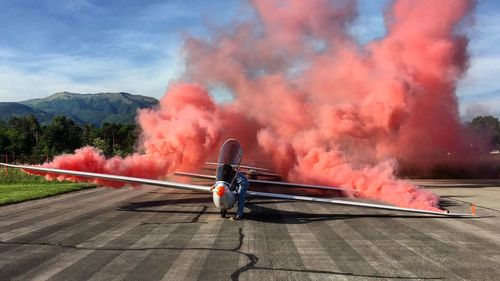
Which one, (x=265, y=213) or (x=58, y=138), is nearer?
(x=265, y=213)

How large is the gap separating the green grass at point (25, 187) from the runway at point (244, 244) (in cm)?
433

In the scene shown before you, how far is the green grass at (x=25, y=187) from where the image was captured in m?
25.6

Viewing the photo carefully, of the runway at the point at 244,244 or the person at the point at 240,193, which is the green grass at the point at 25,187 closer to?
the runway at the point at 244,244

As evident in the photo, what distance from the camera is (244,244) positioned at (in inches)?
504

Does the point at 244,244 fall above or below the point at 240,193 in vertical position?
below

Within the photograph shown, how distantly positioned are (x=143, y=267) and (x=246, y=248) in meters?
3.28

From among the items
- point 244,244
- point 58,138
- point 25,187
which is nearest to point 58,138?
point 58,138

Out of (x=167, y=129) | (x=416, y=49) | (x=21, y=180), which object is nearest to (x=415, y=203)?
(x=167, y=129)

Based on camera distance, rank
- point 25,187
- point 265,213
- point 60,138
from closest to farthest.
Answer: point 265,213 → point 25,187 → point 60,138

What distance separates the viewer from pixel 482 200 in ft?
83.7

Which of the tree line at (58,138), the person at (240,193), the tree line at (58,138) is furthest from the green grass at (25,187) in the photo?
the tree line at (58,138)

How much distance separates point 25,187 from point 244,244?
25796 millimetres

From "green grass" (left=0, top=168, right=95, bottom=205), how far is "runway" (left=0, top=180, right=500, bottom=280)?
4.33 m

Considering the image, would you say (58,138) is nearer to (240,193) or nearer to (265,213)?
(265,213)
